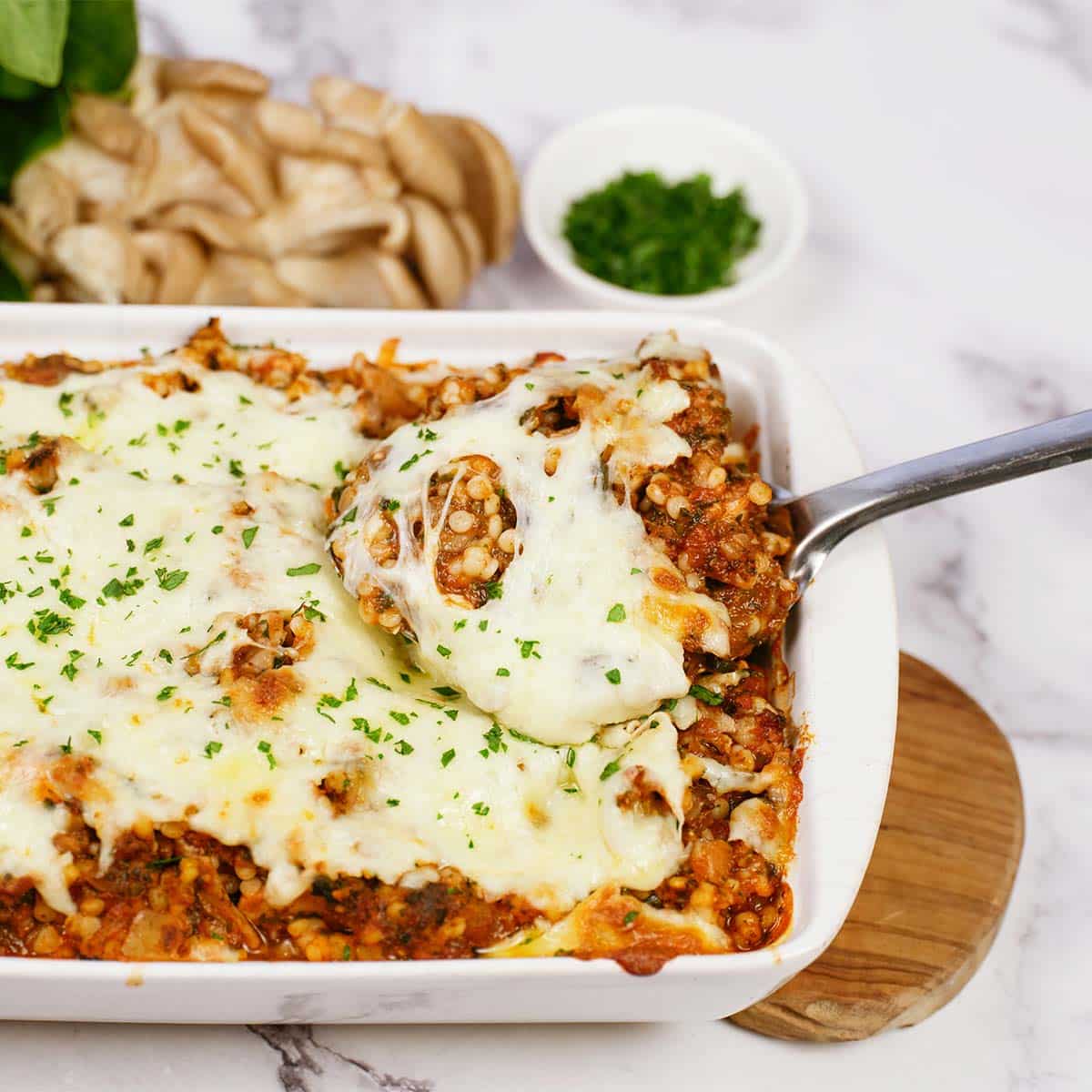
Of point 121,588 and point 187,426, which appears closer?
point 121,588

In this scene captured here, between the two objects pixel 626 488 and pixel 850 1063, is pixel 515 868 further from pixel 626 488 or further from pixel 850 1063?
pixel 850 1063

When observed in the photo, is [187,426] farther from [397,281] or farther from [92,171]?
[92,171]

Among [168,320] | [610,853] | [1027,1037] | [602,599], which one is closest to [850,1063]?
[1027,1037]

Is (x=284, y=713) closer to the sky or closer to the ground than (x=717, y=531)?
closer to the ground

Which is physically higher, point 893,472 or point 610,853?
point 893,472

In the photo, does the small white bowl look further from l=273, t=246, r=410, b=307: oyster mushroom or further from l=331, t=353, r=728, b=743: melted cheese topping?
l=331, t=353, r=728, b=743: melted cheese topping

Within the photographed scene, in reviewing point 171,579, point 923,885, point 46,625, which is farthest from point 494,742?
point 923,885
